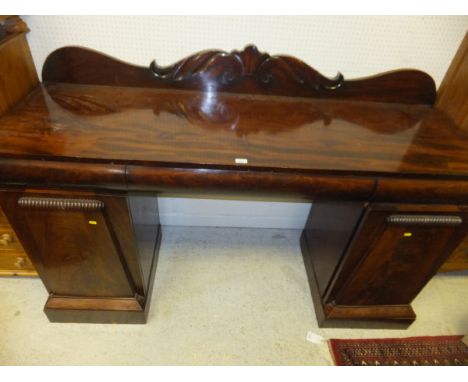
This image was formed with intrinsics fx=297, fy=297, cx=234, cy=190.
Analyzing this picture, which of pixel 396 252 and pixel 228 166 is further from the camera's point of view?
pixel 396 252

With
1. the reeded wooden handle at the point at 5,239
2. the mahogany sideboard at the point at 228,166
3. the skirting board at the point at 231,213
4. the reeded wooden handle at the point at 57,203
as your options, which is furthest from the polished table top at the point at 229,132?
the skirting board at the point at 231,213

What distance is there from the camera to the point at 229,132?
0.92 metres

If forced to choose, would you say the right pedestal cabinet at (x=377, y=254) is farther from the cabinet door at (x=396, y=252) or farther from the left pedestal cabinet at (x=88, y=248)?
the left pedestal cabinet at (x=88, y=248)

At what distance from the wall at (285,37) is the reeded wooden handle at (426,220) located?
61 centimetres

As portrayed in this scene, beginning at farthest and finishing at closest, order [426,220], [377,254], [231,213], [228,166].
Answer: [231,213] → [377,254] → [426,220] → [228,166]

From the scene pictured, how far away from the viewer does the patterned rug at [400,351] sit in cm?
118

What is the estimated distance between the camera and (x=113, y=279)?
1085 mm

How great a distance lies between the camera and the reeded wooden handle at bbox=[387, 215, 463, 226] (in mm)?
901

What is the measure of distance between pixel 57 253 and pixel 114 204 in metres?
0.32

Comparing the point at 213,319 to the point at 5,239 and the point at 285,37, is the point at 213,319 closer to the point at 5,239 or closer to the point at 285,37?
the point at 5,239

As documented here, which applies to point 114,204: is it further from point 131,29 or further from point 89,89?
Answer: point 131,29

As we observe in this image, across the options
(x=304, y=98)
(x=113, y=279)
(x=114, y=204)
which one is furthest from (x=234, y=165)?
(x=113, y=279)

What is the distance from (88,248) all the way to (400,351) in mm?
1273

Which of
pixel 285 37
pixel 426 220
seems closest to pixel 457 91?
pixel 426 220
